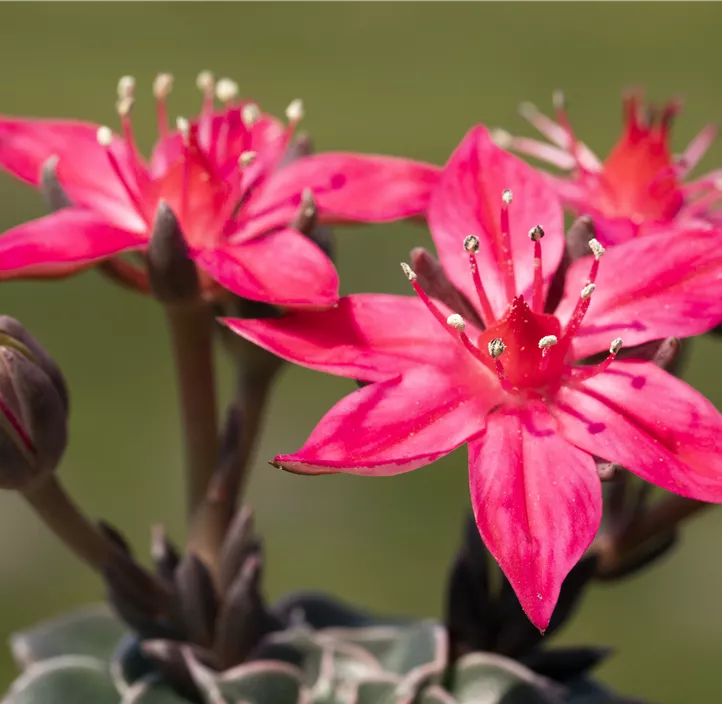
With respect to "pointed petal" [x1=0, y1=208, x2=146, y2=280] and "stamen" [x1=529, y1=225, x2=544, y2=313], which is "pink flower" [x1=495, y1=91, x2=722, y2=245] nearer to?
"stamen" [x1=529, y1=225, x2=544, y2=313]

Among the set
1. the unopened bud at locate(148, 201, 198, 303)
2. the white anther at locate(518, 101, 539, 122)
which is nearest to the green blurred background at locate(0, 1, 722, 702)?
the white anther at locate(518, 101, 539, 122)

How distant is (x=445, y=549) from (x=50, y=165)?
108 centimetres

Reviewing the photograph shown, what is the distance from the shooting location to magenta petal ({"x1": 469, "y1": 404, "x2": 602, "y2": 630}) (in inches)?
16.8

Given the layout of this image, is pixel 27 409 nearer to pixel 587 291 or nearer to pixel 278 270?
pixel 278 270

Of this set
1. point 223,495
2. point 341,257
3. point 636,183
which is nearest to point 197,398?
point 223,495

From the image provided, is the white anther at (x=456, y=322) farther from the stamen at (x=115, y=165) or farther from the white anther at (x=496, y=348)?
the stamen at (x=115, y=165)

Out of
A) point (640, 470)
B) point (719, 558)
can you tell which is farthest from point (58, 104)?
point (640, 470)

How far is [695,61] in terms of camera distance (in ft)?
8.45

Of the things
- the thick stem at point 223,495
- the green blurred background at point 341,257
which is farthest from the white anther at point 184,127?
the green blurred background at point 341,257

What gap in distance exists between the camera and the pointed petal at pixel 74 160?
57 cm

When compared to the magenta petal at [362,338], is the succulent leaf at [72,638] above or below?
below

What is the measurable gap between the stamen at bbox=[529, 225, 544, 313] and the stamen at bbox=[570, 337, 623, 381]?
0.12 feet

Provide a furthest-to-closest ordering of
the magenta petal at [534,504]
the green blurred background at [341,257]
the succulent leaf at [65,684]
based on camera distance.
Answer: the green blurred background at [341,257] < the succulent leaf at [65,684] < the magenta petal at [534,504]

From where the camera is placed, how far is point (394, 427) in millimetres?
469
